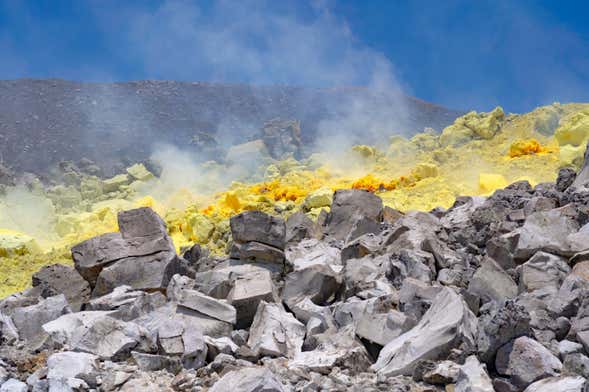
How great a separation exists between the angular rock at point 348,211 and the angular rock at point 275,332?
3099 mm

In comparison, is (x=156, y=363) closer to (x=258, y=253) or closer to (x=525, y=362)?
(x=258, y=253)

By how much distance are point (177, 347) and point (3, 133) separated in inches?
1117

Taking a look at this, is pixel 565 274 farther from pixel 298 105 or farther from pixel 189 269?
pixel 298 105

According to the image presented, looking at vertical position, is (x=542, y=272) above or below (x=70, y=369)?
above

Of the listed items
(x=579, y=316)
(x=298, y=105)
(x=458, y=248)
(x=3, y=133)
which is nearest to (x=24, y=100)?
(x=3, y=133)

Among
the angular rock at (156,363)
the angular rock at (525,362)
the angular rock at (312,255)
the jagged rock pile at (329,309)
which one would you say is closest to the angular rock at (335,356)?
the jagged rock pile at (329,309)

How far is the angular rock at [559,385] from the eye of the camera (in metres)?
3.64

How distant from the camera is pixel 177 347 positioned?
4746 millimetres

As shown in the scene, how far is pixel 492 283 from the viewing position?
18.1 feet

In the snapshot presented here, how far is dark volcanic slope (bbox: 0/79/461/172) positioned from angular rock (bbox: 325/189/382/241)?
732 inches

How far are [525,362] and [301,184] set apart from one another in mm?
12471

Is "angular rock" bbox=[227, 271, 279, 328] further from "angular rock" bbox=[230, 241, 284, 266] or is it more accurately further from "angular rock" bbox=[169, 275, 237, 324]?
"angular rock" bbox=[230, 241, 284, 266]

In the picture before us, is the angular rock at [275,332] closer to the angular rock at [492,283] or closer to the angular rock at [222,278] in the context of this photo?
the angular rock at [222,278]

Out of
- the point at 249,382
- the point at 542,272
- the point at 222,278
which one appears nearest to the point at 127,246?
the point at 222,278
